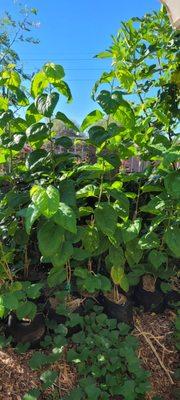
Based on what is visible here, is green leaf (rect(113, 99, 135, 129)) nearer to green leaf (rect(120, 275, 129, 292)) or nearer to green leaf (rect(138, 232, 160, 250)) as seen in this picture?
green leaf (rect(138, 232, 160, 250))

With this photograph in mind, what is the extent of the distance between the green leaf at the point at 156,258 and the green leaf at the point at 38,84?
0.80 m

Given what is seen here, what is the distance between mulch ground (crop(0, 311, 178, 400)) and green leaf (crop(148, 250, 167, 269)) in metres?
0.35

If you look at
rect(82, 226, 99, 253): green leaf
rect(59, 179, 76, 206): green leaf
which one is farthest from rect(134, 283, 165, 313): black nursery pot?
rect(59, 179, 76, 206): green leaf

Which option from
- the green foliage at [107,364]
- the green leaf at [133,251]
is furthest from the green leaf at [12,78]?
the green foliage at [107,364]

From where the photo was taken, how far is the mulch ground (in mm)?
1639

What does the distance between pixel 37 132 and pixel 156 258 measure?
2.35 feet

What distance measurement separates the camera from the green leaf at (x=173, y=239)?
1.66m

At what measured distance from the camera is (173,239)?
66.4 inches

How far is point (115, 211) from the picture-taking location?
1641mm

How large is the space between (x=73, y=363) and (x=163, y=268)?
60 centimetres

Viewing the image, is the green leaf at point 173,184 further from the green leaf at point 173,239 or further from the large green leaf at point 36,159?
the large green leaf at point 36,159

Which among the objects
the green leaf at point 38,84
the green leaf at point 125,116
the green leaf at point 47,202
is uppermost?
the green leaf at point 38,84

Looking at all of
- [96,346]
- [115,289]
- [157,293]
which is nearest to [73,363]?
[96,346]

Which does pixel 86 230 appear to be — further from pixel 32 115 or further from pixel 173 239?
pixel 32 115
